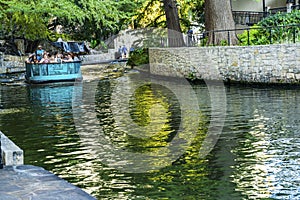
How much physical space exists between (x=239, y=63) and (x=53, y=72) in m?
10.8

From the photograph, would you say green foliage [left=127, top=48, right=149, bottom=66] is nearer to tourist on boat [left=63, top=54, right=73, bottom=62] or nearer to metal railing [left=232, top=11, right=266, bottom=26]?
metal railing [left=232, top=11, right=266, bottom=26]

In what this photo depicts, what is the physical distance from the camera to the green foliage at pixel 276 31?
2213cm

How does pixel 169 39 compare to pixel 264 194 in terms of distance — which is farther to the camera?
pixel 169 39

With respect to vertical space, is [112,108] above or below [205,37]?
below

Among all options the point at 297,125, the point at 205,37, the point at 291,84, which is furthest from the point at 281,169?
the point at 205,37

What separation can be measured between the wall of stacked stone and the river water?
1.06 meters

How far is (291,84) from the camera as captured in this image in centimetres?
2084

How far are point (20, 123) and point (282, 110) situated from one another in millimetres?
6369

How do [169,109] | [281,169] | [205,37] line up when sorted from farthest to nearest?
[205,37]
[169,109]
[281,169]

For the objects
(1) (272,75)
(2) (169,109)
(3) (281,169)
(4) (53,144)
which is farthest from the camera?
(1) (272,75)

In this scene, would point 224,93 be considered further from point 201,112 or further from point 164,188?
point 164,188

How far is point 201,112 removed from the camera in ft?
49.9

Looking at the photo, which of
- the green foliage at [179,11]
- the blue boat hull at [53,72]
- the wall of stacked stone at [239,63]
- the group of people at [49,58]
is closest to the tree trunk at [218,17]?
the wall of stacked stone at [239,63]

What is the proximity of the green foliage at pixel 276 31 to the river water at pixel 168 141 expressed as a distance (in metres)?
2.62
